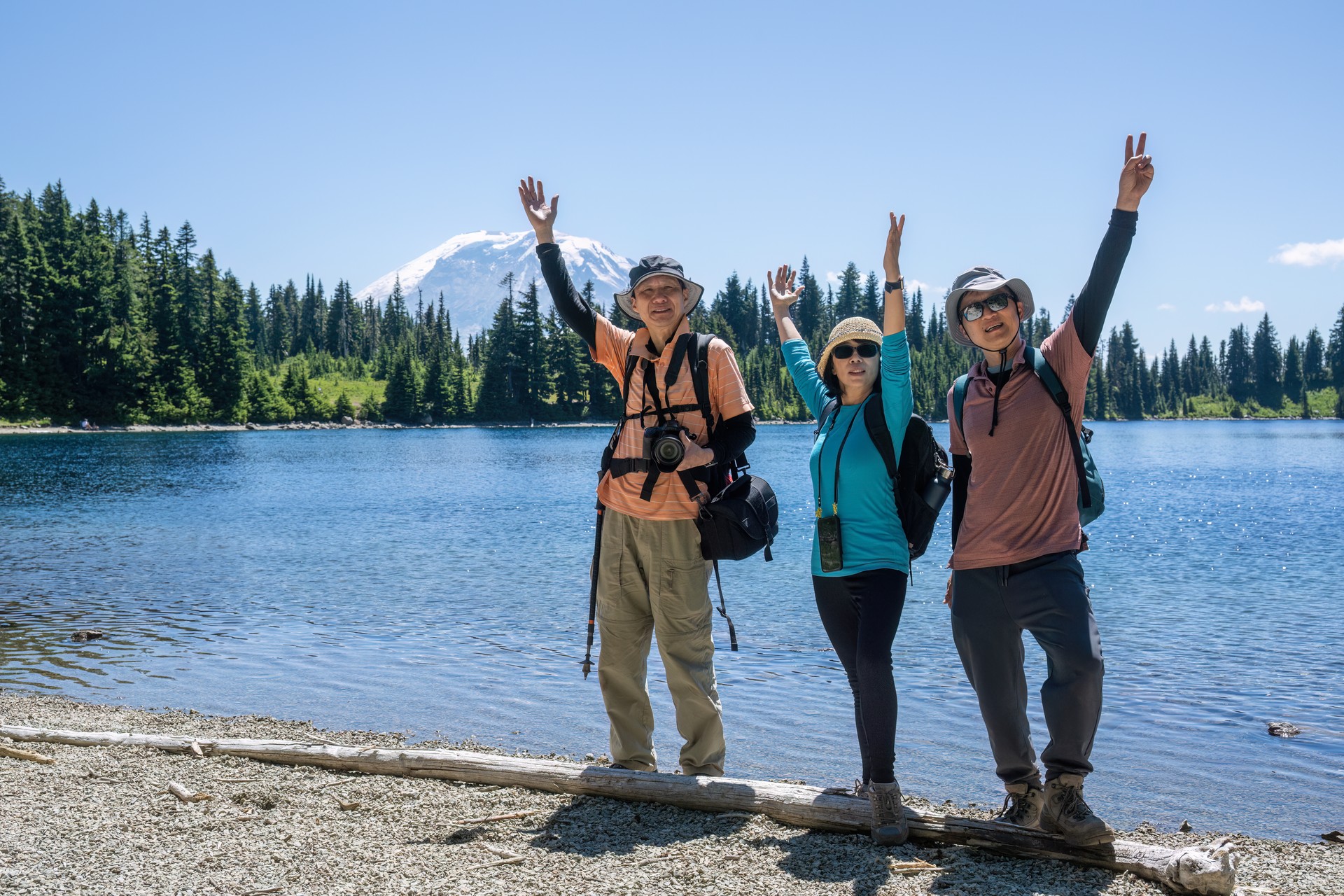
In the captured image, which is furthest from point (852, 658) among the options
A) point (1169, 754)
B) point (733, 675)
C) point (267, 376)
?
point (267, 376)

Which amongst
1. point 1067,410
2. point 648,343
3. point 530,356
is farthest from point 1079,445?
point 530,356

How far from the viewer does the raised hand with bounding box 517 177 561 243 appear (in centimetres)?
509

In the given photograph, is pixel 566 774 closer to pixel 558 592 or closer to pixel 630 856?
pixel 630 856

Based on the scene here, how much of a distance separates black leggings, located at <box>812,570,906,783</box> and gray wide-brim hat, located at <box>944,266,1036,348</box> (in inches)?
43.9

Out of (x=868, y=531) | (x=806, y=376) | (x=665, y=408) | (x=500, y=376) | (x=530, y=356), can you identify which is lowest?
(x=868, y=531)

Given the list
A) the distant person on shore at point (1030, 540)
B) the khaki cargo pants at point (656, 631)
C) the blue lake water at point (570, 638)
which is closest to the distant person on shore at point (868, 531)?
the distant person on shore at point (1030, 540)

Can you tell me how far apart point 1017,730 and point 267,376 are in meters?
102

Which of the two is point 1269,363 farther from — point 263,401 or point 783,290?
point 783,290

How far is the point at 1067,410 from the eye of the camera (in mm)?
3867

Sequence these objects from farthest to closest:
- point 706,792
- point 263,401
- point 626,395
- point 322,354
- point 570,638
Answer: point 322,354 < point 263,401 < point 570,638 < point 626,395 < point 706,792

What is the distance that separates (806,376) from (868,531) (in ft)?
3.22

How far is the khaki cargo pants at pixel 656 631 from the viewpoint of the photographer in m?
4.78

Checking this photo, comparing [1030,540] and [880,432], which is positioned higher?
[880,432]

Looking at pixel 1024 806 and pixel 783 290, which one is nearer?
Answer: pixel 1024 806
